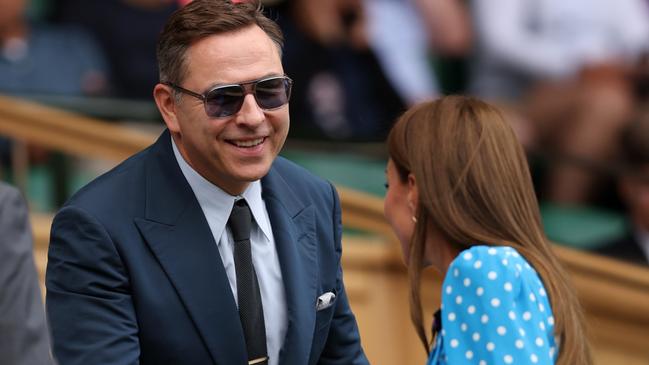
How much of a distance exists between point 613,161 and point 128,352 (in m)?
3.96

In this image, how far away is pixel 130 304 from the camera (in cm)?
247

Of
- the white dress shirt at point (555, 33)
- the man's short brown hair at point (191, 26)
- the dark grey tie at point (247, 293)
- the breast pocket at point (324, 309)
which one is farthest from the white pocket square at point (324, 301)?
the white dress shirt at point (555, 33)

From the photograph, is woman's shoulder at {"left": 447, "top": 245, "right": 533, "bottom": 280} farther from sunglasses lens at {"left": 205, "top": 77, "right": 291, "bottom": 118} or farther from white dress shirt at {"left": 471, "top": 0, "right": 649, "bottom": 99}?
white dress shirt at {"left": 471, "top": 0, "right": 649, "bottom": 99}

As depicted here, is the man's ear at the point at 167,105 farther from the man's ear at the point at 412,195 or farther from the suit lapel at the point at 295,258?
the man's ear at the point at 412,195

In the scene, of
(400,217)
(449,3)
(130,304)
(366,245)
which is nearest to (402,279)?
(366,245)

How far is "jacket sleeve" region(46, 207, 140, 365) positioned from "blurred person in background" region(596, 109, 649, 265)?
353 centimetres

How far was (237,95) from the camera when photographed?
2.53 meters

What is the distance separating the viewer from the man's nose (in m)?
2.53

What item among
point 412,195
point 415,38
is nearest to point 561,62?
point 415,38

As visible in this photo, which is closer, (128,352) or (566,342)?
(128,352)

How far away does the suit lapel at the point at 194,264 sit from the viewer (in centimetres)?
253

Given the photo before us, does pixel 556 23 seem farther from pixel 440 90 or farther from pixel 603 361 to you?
pixel 603 361

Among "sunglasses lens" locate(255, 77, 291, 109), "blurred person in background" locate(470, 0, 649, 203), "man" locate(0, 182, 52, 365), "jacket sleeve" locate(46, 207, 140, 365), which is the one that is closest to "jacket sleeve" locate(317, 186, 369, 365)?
"sunglasses lens" locate(255, 77, 291, 109)

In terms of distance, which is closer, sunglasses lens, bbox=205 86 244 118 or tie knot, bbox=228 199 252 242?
sunglasses lens, bbox=205 86 244 118
